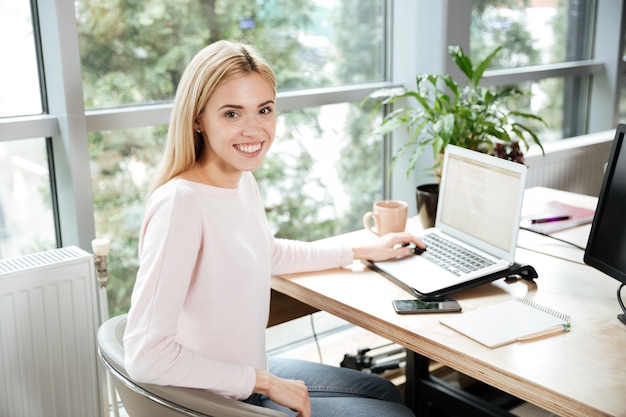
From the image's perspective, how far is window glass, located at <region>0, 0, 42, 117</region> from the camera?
2047mm

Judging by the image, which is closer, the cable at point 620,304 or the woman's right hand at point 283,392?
the woman's right hand at point 283,392

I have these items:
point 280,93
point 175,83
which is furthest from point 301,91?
point 175,83

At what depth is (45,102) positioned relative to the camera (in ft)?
6.96

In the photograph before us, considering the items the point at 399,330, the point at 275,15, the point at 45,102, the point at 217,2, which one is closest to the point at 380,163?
the point at 275,15

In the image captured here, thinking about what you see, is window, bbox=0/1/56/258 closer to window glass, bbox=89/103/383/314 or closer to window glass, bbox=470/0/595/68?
window glass, bbox=89/103/383/314

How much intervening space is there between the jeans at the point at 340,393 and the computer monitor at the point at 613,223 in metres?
0.55

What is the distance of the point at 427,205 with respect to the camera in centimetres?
219

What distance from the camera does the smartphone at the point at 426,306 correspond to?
1.58 meters

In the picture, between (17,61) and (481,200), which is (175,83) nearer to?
(17,61)

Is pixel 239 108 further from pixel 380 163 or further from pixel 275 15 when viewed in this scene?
pixel 380 163

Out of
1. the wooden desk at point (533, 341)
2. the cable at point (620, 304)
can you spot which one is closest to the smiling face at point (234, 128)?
the wooden desk at point (533, 341)

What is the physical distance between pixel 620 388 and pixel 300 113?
1.76m

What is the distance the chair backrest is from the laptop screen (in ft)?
2.58

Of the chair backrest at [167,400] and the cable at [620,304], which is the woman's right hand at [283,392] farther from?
the cable at [620,304]
